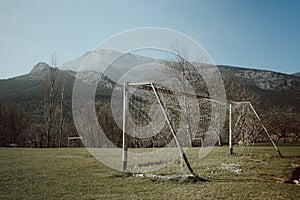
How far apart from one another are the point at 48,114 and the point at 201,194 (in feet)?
85.3

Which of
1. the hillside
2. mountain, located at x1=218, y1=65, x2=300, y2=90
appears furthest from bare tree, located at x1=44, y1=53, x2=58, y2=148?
mountain, located at x1=218, y1=65, x2=300, y2=90

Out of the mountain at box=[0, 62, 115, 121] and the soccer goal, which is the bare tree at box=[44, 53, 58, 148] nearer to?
the mountain at box=[0, 62, 115, 121]

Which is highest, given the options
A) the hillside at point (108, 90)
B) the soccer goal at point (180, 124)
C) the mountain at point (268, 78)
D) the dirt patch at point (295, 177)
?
the mountain at point (268, 78)

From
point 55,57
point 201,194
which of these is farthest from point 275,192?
point 55,57

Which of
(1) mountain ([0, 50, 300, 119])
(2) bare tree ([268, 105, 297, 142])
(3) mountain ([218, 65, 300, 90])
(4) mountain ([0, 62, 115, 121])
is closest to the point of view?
(1) mountain ([0, 50, 300, 119])

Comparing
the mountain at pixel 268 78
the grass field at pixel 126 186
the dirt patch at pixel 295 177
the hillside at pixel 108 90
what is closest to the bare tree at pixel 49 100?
the hillside at pixel 108 90

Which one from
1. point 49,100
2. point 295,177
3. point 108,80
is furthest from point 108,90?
point 295,177

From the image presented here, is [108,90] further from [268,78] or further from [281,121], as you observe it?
[268,78]

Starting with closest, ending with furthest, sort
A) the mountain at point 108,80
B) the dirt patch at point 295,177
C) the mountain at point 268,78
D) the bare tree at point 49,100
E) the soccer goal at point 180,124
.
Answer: the dirt patch at point 295,177
the mountain at point 108,80
the soccer goal at point 180,124
the bare tree at point 49,100
the mountain at point 268,78

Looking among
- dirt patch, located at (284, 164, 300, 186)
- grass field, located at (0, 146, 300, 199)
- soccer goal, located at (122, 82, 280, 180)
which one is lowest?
dirt patch, located at (284, 164, 300, 186)

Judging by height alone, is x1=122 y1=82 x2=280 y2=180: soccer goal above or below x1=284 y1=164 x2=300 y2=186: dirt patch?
above

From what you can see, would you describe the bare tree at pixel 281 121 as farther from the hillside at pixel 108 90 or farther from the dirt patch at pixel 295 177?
the dirt patch at pixel 295 177

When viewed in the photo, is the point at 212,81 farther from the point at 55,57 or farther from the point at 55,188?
the point at 55,188

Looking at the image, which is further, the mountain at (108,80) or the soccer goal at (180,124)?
the soccer goal at (180,124)
